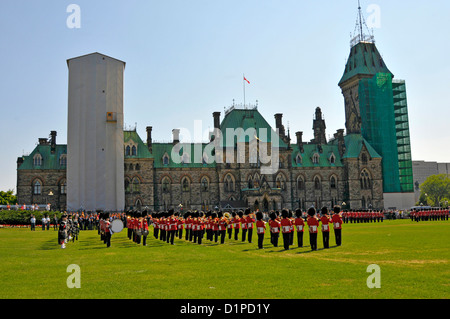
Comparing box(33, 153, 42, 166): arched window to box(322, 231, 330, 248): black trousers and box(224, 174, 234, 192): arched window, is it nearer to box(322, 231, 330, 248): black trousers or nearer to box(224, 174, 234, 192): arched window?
box(224, 174, 234, 192): arched window

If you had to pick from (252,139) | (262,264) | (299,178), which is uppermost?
(252,139)

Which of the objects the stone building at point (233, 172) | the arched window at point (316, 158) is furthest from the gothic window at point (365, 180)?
the arched window at point (316, 158)

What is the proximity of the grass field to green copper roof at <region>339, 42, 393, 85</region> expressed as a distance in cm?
7080

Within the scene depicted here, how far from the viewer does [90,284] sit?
12969 mm

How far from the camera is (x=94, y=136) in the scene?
5994 cm

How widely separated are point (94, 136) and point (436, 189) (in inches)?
3755

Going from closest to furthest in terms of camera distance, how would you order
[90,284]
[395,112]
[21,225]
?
[90,284], [21,225], [395,112]

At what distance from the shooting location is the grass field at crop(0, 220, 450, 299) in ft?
37.1

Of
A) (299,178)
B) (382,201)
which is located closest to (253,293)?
(299,178)

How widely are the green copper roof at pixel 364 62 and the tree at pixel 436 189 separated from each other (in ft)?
152

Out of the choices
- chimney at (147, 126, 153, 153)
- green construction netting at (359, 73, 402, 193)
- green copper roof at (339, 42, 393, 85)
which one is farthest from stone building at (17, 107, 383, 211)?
green copper roof at (339, 42, 393, 85)
